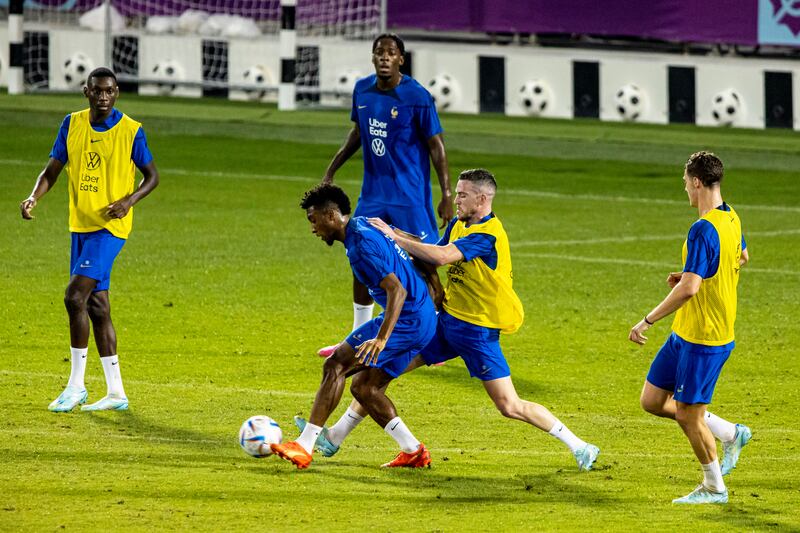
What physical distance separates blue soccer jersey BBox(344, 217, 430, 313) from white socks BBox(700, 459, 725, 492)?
178 centimetres

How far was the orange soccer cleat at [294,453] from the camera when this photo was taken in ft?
29.2

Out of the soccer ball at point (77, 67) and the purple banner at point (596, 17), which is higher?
the purple banner at point (596, 17)

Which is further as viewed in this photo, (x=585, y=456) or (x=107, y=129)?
(x=107, y=129)

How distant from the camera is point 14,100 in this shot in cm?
3077

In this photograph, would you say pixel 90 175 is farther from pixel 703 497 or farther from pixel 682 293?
pixel 703 497

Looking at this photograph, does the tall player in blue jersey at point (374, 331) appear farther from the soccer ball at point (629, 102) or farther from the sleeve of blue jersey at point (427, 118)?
the soccer ball at point (629, 102)

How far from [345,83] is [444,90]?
5.93 ft

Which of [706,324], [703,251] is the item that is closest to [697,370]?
[706,324]

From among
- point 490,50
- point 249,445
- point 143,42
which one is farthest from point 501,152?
point 249,445

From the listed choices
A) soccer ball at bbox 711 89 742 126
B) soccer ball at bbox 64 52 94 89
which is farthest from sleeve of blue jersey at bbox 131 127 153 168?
soccer ball at bbox 64 52 94 89

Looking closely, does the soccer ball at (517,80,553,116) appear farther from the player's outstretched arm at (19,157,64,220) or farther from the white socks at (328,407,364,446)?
the white socks at (328,407,364,446)

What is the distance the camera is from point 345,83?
30453 millimetres

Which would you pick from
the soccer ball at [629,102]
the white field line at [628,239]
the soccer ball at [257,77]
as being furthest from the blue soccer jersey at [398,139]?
the soccer ball at [257,77]

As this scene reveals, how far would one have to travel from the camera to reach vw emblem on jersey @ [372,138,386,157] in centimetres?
1234
